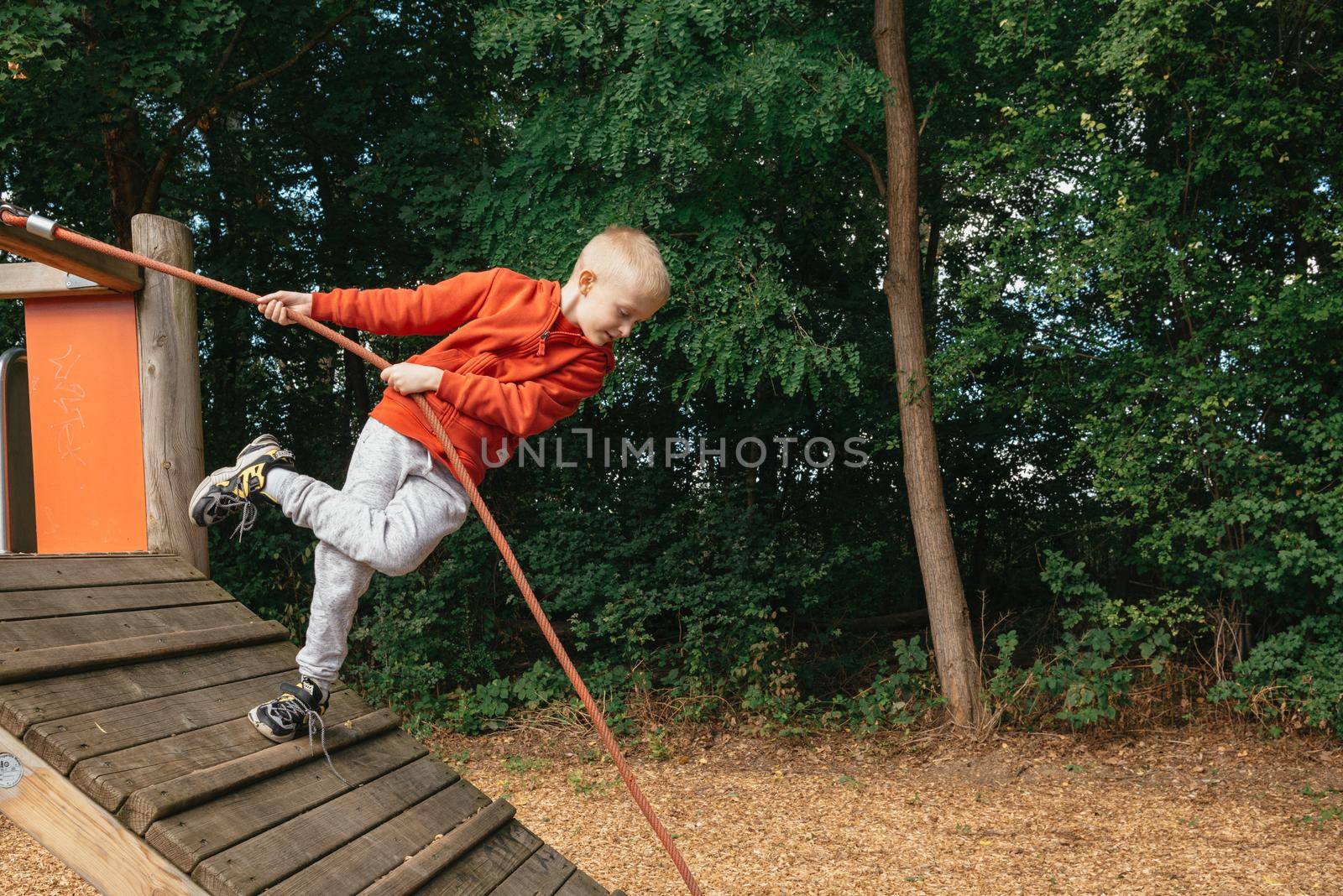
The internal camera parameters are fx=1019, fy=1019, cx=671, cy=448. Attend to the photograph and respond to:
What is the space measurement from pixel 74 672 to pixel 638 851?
120 inches

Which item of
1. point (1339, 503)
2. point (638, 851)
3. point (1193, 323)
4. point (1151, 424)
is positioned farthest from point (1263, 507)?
point (638, 851)

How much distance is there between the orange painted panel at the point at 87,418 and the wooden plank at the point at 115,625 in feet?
1.65

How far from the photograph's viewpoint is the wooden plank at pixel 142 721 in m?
2.16

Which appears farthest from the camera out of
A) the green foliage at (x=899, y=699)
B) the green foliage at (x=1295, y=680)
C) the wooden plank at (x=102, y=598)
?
the green foliage at (x=899, y=699)

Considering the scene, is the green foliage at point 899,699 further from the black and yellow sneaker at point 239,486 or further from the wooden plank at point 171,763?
the black and yellow sneaker at point 239,486

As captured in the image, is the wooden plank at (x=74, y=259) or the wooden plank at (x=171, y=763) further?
the wooden plank at (x=74, y=259)

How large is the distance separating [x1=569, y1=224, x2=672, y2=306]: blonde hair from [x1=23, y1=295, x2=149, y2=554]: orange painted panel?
5.79 ft

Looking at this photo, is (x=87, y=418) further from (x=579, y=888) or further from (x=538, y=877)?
(x=579, y=888)

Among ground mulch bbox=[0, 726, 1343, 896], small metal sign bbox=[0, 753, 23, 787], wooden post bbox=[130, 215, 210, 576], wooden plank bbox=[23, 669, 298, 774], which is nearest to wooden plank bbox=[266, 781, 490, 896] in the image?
wooden plank bbox=[23, 669, 298, 774]

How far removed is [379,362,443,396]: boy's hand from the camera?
265 centimetres

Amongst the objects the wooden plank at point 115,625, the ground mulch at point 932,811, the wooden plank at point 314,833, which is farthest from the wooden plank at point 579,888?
the ground mulch at point 932,811

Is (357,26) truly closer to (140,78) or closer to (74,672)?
(140,78)

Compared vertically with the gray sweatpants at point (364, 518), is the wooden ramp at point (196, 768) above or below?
below

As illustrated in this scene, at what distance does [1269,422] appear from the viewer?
6.68 meters
